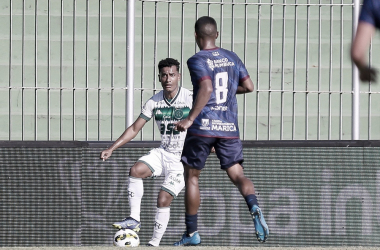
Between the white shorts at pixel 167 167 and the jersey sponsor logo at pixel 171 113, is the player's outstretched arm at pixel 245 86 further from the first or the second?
the white shorts at pixel 167 167

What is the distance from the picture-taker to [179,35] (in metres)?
9.71

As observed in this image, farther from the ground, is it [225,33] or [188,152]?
[225,33]

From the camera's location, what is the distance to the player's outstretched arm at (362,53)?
407 cm

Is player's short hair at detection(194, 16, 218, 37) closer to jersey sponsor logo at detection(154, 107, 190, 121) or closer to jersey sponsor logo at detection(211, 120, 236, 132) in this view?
jersey sponsor logo at detection(211, 120, 236, 132)

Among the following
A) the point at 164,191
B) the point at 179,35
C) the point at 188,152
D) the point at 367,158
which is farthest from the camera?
the point at 179,35

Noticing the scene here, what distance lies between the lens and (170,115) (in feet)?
24.6

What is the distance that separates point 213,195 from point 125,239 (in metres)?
1.47

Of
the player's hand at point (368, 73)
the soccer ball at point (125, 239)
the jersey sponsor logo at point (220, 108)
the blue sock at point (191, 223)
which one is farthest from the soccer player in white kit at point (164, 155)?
the player's hand at point (368, 73)

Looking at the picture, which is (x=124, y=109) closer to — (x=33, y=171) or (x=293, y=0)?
(x=33, y=171)

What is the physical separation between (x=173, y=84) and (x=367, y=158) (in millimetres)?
2125

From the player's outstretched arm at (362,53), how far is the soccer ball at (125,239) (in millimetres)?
3507

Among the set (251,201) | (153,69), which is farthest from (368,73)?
(153,69)

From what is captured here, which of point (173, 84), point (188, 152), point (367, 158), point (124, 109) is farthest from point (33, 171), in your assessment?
point (367, 158)

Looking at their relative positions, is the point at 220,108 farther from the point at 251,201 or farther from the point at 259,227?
the point at 259,227
